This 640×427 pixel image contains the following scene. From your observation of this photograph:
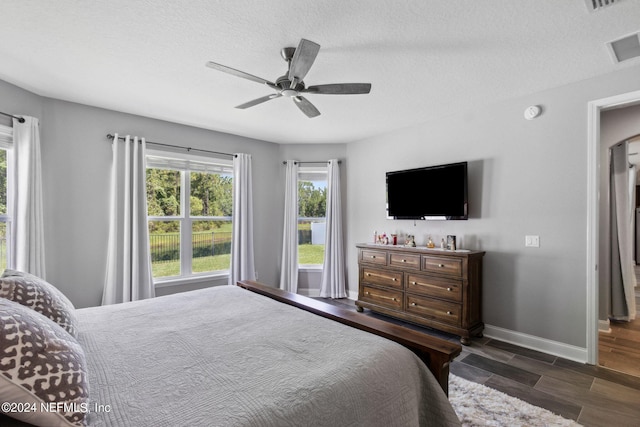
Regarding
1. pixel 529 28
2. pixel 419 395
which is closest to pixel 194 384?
pixel 419 395

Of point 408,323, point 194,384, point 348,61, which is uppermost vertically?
point 348,61

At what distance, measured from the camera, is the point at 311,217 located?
203 inches

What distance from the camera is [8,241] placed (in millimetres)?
2852

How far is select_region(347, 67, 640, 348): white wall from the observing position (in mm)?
2775

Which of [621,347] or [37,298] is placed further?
[621,347]

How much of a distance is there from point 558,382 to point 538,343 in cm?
66

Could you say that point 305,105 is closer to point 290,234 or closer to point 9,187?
point 290,234

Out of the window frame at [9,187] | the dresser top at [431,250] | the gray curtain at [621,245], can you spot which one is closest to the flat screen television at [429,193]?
the dresser top at [431,250]

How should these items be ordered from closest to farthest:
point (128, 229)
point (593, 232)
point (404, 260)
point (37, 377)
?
point (37, 377)
point (593, 232)
point (128, 229)
point (404, 260)

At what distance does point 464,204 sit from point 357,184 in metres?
1.83

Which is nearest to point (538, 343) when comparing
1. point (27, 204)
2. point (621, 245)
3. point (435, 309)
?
point (435, 309)

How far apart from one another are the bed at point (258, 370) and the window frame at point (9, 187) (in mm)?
1646

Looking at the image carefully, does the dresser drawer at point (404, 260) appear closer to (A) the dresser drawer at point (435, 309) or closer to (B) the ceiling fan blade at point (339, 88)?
(A) the dresser drawer at point (435, 309)

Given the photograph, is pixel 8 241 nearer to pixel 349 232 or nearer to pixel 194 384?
pixel 194 384
